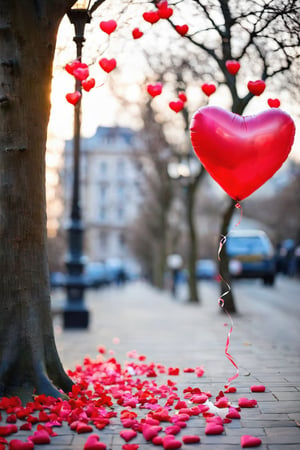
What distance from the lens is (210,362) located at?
719cm

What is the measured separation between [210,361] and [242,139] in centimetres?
348

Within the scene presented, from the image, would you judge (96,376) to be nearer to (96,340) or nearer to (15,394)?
(15,394)

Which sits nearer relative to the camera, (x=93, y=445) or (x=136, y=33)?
(x=93, y=445)

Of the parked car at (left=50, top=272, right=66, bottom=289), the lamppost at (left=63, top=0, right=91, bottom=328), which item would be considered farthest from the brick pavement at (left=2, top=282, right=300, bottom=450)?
the parked car at (left=50, top=272, right=66, bottom=289)

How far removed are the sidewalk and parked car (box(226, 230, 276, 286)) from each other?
920cm

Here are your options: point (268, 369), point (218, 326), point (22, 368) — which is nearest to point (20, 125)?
point (22, 368)

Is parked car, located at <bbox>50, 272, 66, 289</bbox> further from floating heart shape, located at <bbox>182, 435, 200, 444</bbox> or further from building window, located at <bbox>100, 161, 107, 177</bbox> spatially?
building window, located at <bbox>100, 161, 107, 177</bbox>

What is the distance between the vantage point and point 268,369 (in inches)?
255

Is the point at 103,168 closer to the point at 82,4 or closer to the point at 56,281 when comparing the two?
the point at 56,281

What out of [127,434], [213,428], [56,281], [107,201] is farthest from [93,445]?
[107,201]

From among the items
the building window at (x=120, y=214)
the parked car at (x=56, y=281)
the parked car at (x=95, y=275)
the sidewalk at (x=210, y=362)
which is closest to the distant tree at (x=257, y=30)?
the sidewalk at (x=210, y=362)

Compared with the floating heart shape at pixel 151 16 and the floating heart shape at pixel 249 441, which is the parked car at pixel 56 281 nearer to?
the floating heart shape at pixel 151 16

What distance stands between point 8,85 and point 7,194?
37.0 inches

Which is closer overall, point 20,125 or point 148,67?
point 20,125
